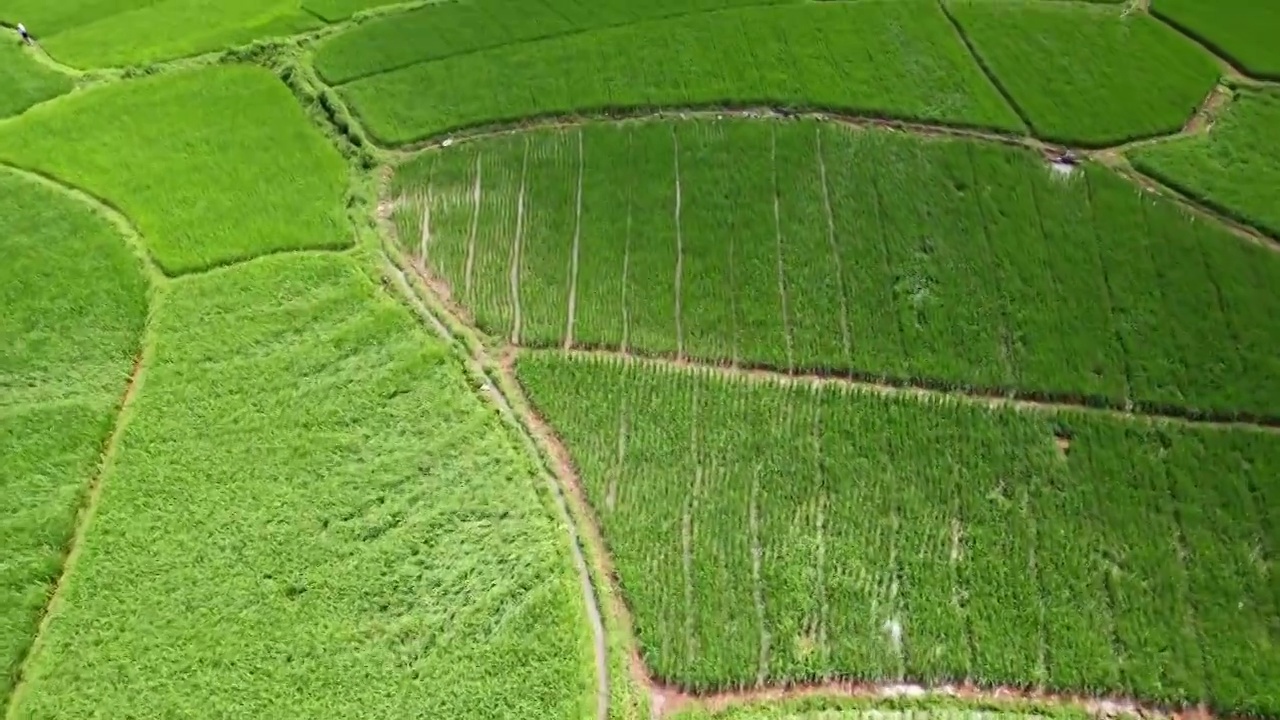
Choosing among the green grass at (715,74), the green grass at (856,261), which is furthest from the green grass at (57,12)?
the green grass at (856,261)

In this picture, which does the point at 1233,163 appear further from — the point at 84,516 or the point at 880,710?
the point at 84,516

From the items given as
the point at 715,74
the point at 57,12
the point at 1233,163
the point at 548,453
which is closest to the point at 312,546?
the point at 548,453

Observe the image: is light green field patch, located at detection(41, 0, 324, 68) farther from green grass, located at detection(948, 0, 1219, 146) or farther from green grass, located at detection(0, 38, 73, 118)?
green grass, located at detection(948, 0, 1219, 146)

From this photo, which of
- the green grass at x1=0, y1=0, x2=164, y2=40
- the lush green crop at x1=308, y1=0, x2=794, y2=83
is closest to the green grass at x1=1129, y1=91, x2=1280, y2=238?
the lush green crop at x1=308, y1=0, x2=794, y2=83

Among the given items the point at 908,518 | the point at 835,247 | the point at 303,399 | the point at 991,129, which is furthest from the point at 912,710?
the point at 991,129

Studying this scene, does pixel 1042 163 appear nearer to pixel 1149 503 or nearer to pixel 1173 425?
pixel 1173 425

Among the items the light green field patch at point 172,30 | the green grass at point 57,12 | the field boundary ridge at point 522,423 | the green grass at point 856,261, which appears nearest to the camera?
the field boundary ridge at point 522,423

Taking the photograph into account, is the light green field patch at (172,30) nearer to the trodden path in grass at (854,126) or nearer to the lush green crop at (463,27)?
the lush green crop at (463,27)
